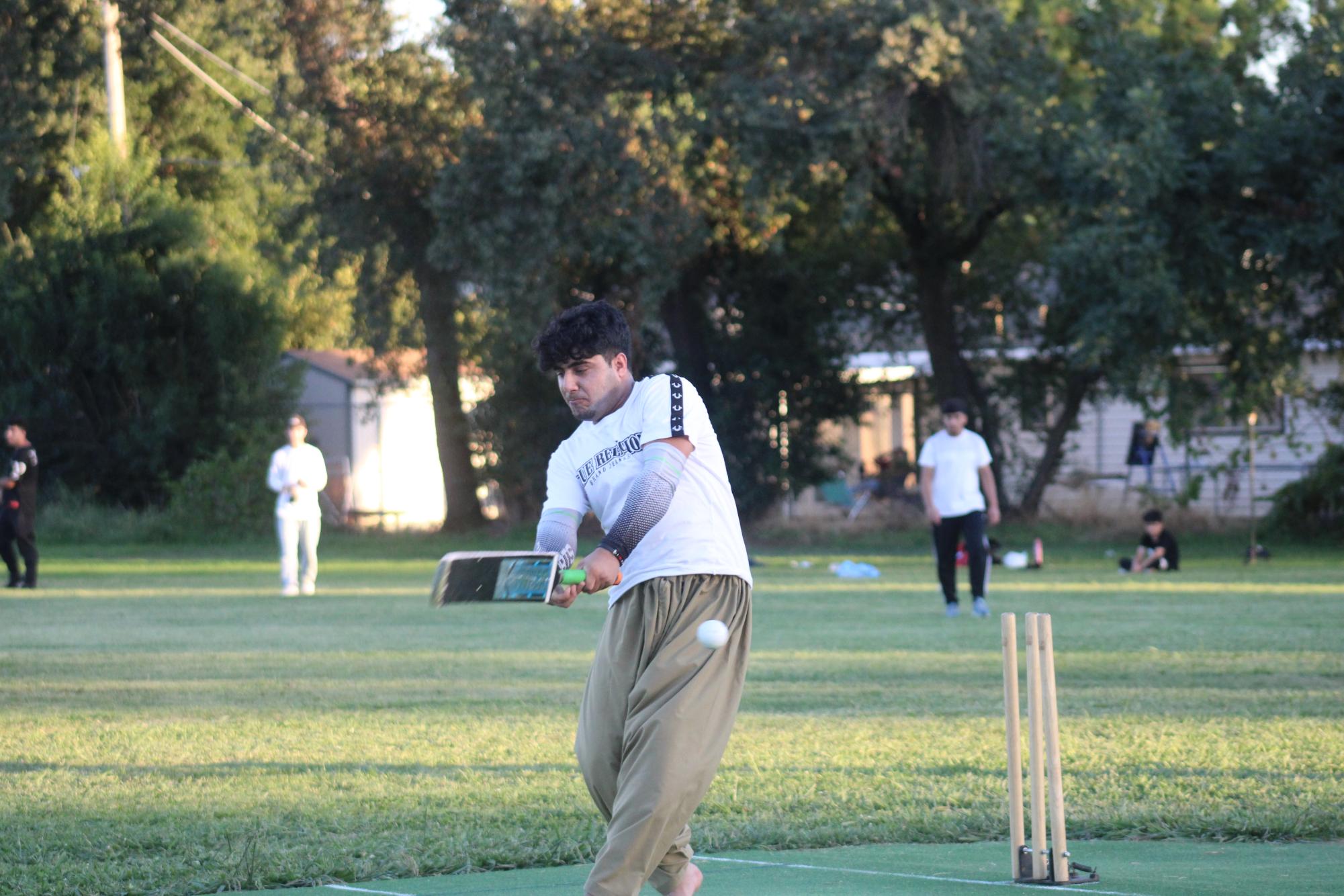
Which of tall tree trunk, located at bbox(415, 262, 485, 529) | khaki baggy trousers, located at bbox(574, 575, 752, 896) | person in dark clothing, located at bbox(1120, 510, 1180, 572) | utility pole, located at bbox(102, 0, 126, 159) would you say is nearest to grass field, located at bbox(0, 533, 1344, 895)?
khaki baggy trousers, located at bbox(574, 575, 752, 896)

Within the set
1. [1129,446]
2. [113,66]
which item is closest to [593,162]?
[113,66]

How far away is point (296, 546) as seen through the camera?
20781 millimetres

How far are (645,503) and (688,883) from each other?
1.22 metres

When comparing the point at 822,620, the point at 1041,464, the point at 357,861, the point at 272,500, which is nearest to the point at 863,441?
the point at 1041,464

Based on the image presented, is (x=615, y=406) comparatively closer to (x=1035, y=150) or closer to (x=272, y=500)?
(x=1035, y=150)

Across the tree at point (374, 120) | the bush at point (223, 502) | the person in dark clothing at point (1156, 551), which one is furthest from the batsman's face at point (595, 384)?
the bush at point (223, 502)

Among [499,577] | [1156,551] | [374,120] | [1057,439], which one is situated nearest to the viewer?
[499,577]

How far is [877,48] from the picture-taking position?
92.7 feet

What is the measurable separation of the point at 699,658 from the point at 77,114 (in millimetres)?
41393

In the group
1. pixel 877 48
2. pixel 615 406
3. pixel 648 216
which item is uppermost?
pixel 877 48

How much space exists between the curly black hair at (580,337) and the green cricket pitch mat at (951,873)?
2078 millimetres

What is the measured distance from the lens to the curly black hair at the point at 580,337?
5152 mm

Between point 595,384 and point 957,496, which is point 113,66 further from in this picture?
point 595,384

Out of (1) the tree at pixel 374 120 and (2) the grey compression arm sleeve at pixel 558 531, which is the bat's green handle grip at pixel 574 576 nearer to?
(2) the grey compression arm sleeve at pixel 558 531
